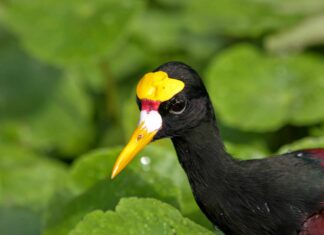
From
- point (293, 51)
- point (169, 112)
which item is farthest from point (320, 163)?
point (293, 51)

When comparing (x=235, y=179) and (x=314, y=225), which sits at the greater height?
(x=235, y=179)

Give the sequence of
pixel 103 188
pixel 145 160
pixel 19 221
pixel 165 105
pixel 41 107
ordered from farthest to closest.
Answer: pixel 41 107 → pixel 19 221 → pixel 145 160 → pixel 103 188 → pixel 165 105

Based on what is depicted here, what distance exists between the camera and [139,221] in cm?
255

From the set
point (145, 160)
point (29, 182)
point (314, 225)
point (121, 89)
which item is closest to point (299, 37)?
point (121, 89)

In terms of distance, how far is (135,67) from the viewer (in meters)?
4.77

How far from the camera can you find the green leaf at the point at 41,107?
14.9 ft

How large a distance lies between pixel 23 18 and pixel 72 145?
0.73 meters

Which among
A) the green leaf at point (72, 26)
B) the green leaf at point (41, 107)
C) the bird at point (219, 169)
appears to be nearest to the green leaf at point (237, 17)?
the green leaf at point (72, 26)

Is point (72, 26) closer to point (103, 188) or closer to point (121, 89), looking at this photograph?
point (121, 89)

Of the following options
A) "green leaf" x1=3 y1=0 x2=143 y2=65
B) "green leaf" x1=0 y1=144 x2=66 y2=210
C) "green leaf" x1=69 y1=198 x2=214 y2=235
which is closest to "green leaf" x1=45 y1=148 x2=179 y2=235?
"green leaf" x1=69 y1=198 x2=214 y2=235

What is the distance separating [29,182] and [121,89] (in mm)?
1019

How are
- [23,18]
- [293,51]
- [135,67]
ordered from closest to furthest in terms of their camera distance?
[293,51], [23,18], [135,67]

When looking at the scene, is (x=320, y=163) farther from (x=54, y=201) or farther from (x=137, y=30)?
(x=137, y=30)

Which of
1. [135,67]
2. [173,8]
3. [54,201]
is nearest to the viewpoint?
[54,201]
